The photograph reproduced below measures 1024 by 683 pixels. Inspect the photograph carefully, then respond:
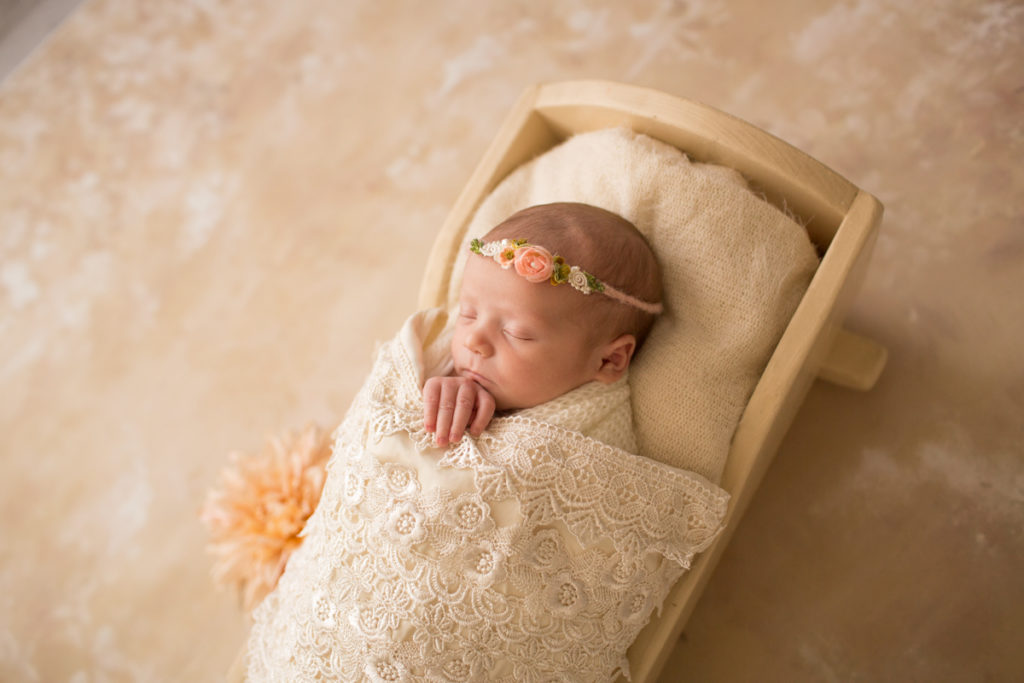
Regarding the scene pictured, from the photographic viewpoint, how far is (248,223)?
83.5 inches

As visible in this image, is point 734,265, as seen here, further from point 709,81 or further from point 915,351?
point 709,81

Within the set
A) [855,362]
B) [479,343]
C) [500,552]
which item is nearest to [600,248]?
[479,343]

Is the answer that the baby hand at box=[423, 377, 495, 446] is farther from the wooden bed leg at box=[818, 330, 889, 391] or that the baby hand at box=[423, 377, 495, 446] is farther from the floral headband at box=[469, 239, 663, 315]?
the wooden bed leg at box=[818, 330, 889, 391]

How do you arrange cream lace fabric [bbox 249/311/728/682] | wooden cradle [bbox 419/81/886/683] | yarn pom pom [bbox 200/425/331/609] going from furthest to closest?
1. yarn pom pom [bbox 200/425/331/609]
2. wooden cradle [bbox 419/81/886/683]
3. cream lace fabric [bbox 249/311/728/682]

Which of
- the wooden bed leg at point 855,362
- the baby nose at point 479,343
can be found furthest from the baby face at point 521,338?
the wooden bed leg at point 855,362

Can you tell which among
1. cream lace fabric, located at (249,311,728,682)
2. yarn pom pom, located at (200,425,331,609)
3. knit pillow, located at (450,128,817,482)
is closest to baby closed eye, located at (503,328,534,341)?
cream lace fabric, located at (249,311,728,682)

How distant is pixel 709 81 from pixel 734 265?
0.87m

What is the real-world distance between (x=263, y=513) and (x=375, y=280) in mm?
704

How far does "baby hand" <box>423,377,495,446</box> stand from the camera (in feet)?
3.69

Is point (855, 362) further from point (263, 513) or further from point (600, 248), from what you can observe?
point (263, 513)

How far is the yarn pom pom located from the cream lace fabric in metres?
0.32

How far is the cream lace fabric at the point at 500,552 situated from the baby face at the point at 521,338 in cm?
4

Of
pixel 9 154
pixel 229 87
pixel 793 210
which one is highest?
pixel 793 210

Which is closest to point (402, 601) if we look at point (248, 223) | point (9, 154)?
point (248, 223)
